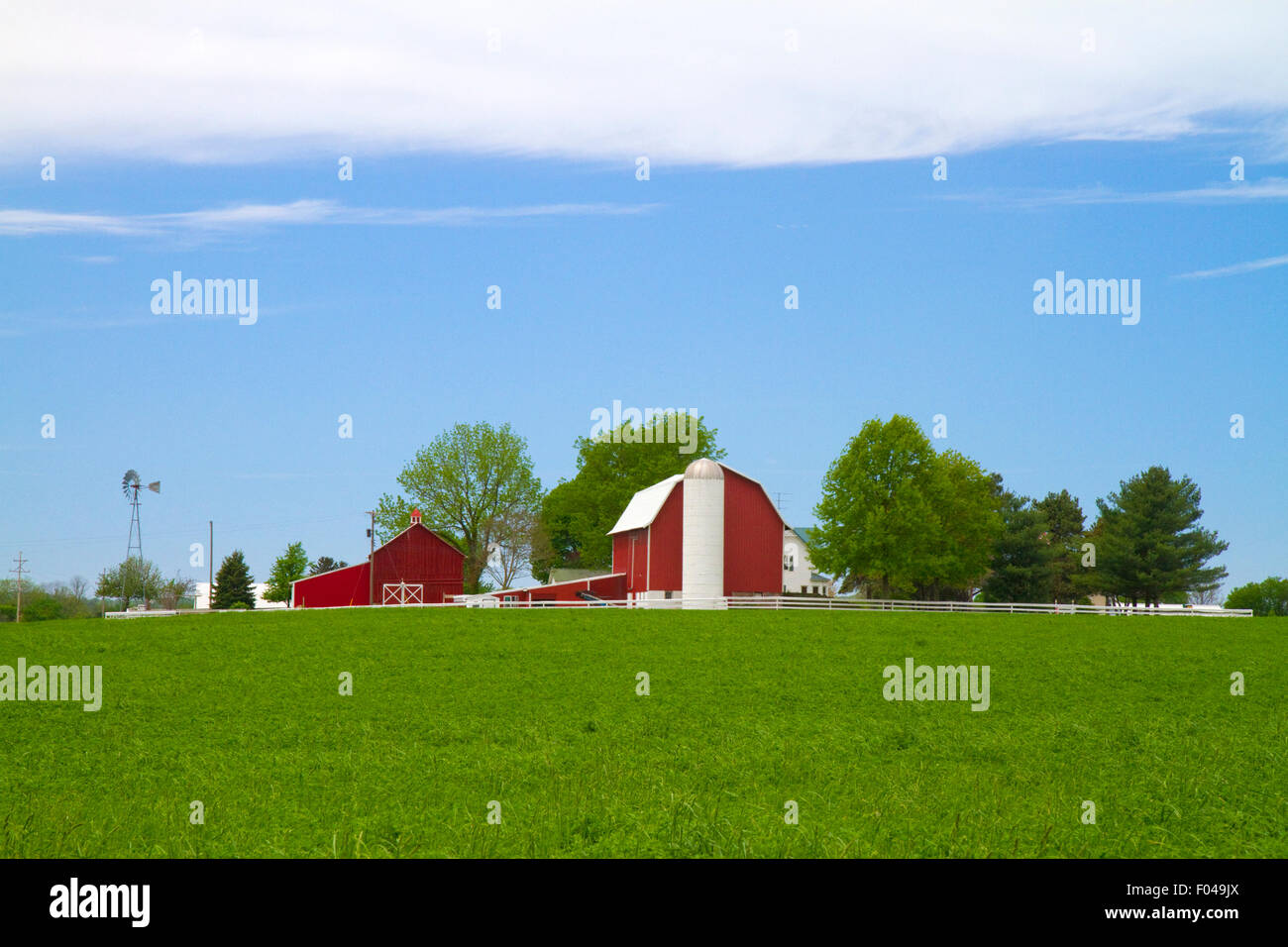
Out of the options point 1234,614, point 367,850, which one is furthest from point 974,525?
point 367,850

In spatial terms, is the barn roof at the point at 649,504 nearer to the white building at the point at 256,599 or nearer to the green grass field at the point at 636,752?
the green grass field at the point at 636,752

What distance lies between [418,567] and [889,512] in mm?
26429

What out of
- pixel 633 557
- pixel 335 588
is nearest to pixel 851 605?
pixel 633 557

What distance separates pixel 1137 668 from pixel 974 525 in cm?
4548

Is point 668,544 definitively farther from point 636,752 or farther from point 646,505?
point 636,752

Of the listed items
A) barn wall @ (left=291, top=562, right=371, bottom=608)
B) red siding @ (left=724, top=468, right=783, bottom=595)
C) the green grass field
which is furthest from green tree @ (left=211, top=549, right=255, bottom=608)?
the green grass field

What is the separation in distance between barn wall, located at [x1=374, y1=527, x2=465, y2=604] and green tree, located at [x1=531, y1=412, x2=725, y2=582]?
9.22 m

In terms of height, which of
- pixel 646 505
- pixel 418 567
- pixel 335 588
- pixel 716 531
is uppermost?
pixel 646 505

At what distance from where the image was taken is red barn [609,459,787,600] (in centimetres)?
4731

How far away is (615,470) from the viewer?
73812mm

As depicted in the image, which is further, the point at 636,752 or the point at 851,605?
the point at 851,605
